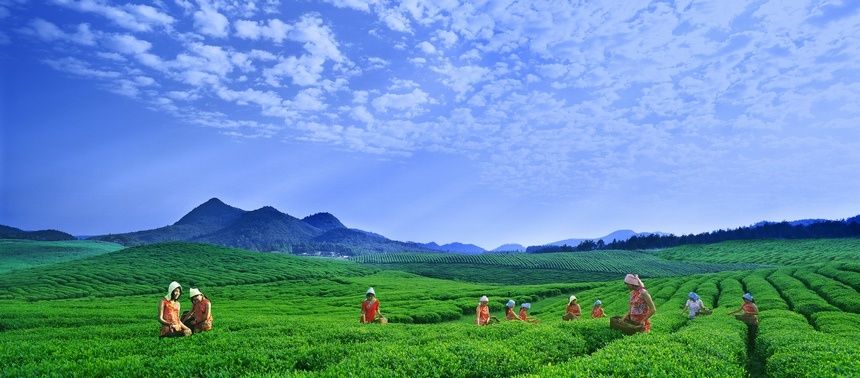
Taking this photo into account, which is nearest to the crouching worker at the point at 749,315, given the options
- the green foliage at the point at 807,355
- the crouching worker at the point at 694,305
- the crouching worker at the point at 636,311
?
the crouching worker at the point at 694,305

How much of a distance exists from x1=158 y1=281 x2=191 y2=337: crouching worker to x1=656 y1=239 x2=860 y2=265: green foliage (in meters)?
144

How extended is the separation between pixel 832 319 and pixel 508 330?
66.9ft

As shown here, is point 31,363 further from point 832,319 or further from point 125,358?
point 832,319

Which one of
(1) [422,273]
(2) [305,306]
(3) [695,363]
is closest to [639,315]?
(3) [695,363]

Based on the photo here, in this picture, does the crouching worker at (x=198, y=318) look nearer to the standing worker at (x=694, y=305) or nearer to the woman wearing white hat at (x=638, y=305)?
the woman wearing white hat at (x=638, y=305)

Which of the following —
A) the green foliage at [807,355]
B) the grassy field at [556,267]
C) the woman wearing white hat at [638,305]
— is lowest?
the grassy field at [556,267]

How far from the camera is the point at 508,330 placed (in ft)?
64.0

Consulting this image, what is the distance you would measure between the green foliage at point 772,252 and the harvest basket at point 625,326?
132145 mm

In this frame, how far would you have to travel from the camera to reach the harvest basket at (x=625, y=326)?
61.5 feet

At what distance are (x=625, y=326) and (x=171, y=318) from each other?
17.2 m

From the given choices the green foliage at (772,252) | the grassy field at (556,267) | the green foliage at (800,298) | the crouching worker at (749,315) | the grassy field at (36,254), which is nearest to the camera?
the crouching worker at (749,315)

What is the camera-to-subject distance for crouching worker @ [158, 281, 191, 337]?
58.9 ft

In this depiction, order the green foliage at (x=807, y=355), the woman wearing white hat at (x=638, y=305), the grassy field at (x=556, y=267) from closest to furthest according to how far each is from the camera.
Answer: the green foliage at (x=807, y=355) < the woman wearing white hat at (x=638, y=305) < the grassy field at (x=556, y=267)

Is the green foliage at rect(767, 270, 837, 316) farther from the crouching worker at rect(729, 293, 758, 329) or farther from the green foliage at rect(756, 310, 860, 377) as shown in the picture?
the green foliage at rect(756, 310, 860, 377)
